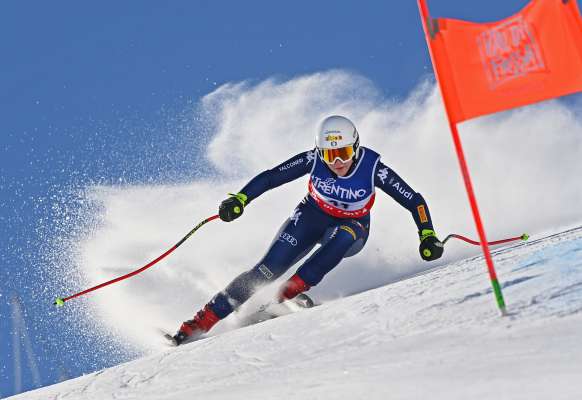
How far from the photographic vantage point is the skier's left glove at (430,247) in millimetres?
5207

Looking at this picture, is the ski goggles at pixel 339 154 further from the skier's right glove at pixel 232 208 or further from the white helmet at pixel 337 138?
the skier's right glove at pixel 232 208

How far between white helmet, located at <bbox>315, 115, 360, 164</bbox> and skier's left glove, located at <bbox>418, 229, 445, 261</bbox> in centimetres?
81

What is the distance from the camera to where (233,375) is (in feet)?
11.5

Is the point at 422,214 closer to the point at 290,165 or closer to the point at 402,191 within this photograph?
the point at 402,191

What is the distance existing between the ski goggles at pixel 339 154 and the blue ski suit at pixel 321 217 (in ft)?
0.39

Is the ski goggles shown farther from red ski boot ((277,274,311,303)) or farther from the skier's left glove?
red ski boot ((277,274,311,303))

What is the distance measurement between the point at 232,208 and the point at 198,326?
0.95 metres

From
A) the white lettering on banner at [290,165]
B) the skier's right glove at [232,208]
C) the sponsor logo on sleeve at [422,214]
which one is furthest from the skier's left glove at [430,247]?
the skier's right glove at [232,208]

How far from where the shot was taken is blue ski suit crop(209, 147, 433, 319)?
17.2ft

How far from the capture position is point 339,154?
5.40 meters

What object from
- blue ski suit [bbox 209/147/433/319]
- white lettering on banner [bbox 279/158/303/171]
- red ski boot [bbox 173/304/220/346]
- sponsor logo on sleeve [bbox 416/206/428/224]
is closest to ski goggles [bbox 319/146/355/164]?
blue ski suit [bbox 209/147/433/319]

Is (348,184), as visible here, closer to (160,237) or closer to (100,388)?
(100,388)

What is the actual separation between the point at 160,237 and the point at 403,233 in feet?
12.2

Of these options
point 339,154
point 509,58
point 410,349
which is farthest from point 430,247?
point 410,349
